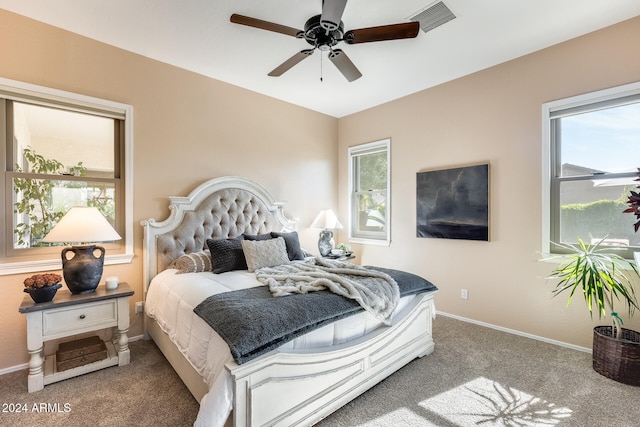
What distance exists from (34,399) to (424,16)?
4.02m

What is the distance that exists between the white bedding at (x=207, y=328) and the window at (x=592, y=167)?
70.5 inches

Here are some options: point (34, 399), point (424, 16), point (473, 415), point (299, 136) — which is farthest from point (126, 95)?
point (473, 415)

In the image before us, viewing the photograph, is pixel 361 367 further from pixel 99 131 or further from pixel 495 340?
pixel 99 131

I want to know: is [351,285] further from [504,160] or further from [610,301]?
[504,160]

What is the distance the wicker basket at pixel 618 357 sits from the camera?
2166mm

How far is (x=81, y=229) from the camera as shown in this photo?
2.25 metres

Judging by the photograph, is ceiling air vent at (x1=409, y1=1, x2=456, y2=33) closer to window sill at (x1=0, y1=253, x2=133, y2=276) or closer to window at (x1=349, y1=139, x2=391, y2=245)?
window at (x1=349, y1=139, x2=391, y2=245)

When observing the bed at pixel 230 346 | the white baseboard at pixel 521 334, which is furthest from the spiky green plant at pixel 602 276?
the bed at pixel 230 346

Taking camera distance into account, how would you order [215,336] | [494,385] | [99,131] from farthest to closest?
[99,131], [494,385], [215,336]

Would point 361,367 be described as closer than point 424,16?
Yes

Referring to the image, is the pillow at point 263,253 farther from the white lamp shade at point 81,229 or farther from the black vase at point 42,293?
the black vase at point 42,293

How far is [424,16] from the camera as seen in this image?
2.39 metres

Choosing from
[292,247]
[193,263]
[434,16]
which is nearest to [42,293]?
[193,263]

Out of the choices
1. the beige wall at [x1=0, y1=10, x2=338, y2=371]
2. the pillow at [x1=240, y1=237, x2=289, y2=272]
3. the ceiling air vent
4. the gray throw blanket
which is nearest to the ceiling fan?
the ceiling air vent
